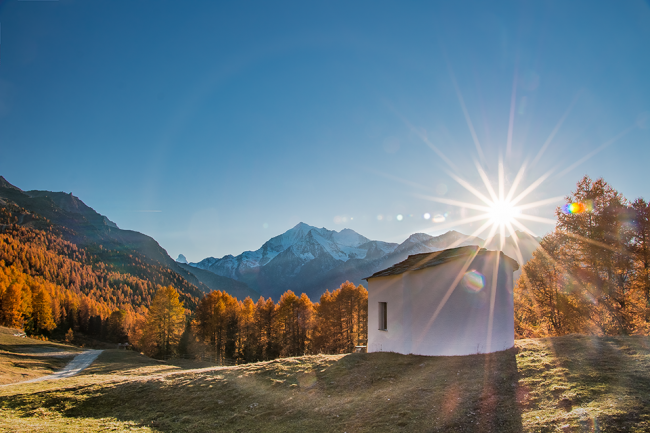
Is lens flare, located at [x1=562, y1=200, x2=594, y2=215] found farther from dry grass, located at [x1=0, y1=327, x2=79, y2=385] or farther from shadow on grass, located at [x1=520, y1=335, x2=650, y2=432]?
dry grass, located at [x1=0, y1=327, x2=79, y2=385]

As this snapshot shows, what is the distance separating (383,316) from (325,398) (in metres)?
8.91

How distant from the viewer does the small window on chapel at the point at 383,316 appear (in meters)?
19.9

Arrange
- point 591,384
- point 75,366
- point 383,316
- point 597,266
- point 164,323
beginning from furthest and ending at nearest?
point 164,323 → point 75,366 → point 597,266 → point 383,316 → point 591,384

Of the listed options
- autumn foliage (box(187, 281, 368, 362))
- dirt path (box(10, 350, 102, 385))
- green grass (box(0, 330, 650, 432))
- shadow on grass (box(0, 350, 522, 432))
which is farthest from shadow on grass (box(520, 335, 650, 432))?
autumn foliage (box(187, 281, 368, 362))

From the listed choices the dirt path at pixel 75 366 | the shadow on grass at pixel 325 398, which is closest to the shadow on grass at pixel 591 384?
the shadow on grass at pixel 325 398

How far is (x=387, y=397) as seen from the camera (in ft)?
36.2

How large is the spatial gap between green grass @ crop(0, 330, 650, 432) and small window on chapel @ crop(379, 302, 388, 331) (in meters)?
2.22

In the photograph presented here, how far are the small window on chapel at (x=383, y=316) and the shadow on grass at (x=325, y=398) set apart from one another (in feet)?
6.78

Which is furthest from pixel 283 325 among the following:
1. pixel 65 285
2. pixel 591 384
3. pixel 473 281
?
pixel 65 285

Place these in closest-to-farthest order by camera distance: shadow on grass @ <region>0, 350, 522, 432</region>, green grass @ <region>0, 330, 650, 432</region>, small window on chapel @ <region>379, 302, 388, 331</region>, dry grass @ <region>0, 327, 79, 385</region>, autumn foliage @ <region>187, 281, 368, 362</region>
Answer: green grass @ <region>0, 330, 650, 432</region> → shadow on grass @ <region>0, 350, 522, 432</region> → small window on chapel @ <region>379, 302, 388, 331</region> → dry grass @ <region>0, 327, 79, 385</region> → autumn foliage @ <region>187, 281, 368, 362</region>

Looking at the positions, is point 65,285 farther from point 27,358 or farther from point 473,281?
point 473,281

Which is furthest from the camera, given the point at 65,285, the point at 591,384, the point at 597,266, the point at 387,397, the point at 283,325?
the point at 65,285

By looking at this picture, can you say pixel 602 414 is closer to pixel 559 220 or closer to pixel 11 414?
pixel 11 414

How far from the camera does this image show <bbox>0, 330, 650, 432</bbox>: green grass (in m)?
8.01
